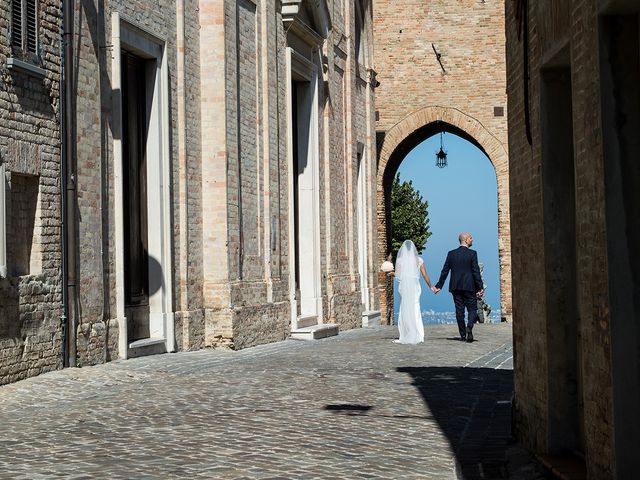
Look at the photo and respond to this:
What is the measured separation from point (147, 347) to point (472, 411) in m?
6.45

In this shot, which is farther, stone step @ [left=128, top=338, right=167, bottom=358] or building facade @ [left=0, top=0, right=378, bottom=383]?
stone step @ [left=128, top=338, right=167, bottom=358]

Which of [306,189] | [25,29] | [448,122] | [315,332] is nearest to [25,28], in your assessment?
[25,29]

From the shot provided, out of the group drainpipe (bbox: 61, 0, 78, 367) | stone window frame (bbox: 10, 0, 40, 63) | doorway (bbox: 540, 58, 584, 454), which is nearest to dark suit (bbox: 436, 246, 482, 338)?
drainpipe (bbox: 61, 0, 78, 367)

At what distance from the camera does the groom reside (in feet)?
60.1

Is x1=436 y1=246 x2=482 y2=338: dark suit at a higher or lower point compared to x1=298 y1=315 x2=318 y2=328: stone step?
higher

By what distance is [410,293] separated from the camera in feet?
63.5

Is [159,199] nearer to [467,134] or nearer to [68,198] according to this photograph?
[68,198]

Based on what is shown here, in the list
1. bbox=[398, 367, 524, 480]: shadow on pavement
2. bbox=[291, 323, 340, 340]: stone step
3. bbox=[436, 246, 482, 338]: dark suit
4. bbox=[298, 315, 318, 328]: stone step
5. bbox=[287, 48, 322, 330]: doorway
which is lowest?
bbox=[398, 367, 524, 480]: shadow on pavement

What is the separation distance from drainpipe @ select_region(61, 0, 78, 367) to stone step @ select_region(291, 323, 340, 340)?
26.6ft

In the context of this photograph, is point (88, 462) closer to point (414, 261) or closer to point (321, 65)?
point (414, 261)

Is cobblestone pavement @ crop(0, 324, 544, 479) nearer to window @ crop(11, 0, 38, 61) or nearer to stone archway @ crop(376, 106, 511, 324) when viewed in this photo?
window @ crop(11, 0, 38, 61)

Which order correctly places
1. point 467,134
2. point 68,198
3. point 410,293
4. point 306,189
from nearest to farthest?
1. point 68,198
2. point 410,293
3. point 306,189
4. point 467,134

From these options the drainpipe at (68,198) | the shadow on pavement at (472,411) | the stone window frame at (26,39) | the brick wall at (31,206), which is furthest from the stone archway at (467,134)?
the stone window frame at (26,39)

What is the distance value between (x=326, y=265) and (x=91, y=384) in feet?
41.4
